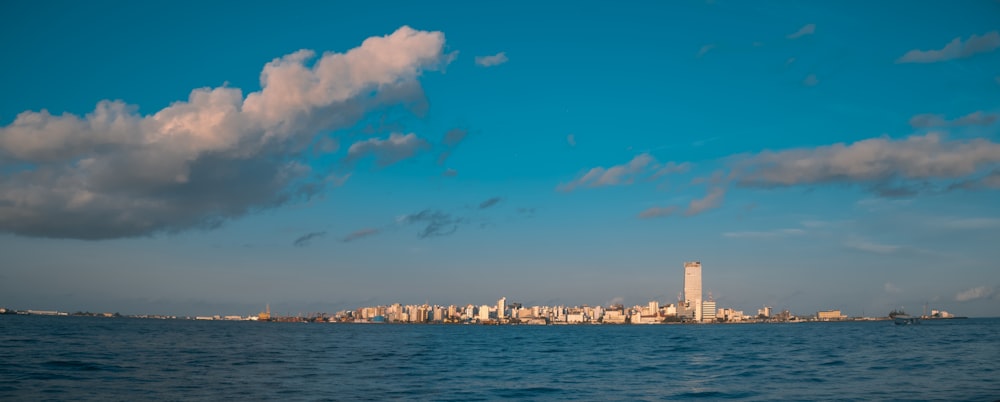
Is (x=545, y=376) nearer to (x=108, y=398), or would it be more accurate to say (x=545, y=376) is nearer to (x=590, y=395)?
(x=590, y=395)

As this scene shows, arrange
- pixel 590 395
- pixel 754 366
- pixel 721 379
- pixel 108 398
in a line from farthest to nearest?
pixel 754 366
pixel 721 379
pixel 590 395
pixel 108 398

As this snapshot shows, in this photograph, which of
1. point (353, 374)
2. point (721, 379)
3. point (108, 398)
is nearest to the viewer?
point (108, 398)

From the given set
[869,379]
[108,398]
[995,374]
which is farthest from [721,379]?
[108,398]

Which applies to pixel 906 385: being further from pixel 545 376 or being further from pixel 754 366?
pixel 545 376

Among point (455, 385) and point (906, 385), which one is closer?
point (906, 385)

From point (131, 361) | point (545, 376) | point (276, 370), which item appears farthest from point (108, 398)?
point (545, 376)

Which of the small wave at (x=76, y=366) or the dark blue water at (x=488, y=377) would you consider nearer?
the dark blue water at (x=488, y=377)

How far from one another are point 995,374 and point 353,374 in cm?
3547

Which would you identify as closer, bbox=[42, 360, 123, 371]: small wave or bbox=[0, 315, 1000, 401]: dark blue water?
bbox=[0, 315, 1000, 401]: dark blue water

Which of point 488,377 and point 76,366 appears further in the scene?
point 488,377

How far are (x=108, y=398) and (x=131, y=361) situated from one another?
65.9ft

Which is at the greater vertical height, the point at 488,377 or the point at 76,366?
the point at 76,366

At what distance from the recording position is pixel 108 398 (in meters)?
26.2

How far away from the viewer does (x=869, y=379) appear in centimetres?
3309
